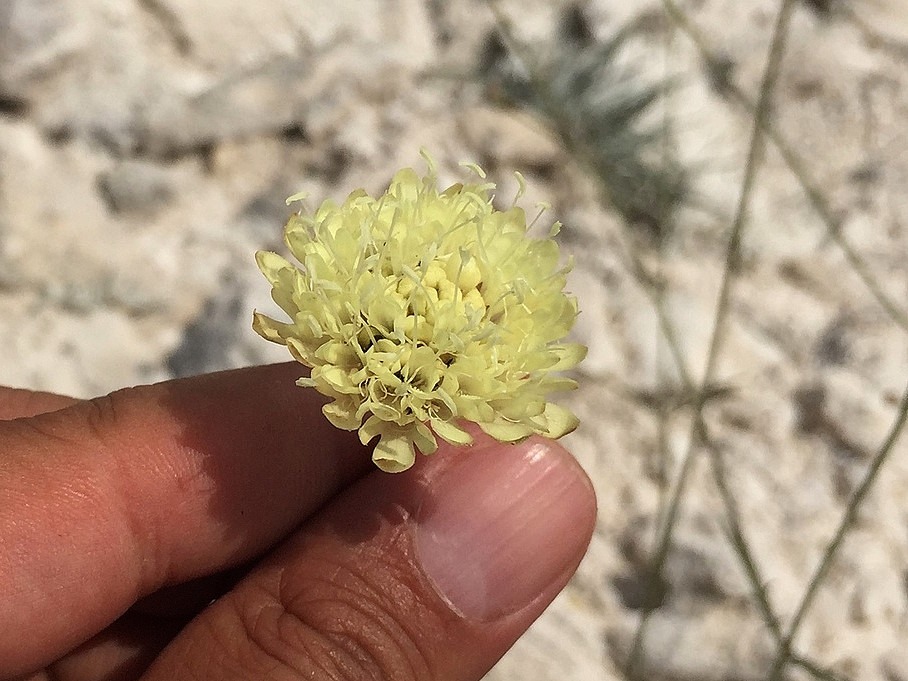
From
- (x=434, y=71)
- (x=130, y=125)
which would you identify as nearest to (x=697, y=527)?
(x=434, y=71)

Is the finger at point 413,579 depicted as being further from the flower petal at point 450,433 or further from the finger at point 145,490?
the flower petal at point 450,433

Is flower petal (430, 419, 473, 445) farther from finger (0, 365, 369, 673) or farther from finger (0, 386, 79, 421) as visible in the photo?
finger (0, 386, 79, 421)

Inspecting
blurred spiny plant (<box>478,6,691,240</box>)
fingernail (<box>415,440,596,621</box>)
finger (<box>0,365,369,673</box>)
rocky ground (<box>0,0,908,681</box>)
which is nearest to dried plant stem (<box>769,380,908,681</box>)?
rocky ground (<box>0,0,908,681</box>)

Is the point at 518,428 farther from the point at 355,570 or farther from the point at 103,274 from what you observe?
the point at 103,274

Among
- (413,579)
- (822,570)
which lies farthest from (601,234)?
(413,579)

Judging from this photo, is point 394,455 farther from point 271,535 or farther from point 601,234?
point 601,234

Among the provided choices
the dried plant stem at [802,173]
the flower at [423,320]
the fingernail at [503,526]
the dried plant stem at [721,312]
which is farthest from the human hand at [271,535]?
the dried plant stem at [802,173]
